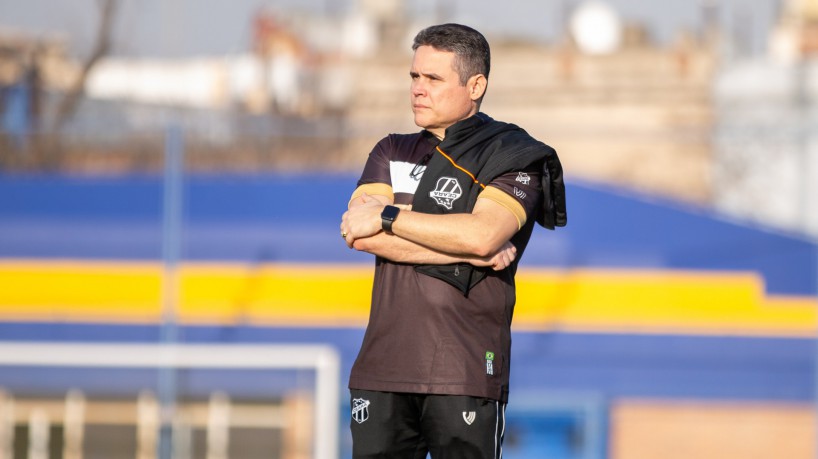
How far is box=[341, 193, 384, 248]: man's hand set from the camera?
3.25 meters

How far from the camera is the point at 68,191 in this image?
10953 mm

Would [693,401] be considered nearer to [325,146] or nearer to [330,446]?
[330,446]

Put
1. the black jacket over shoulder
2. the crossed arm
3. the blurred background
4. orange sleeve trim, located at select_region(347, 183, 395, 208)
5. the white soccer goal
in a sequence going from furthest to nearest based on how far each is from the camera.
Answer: the blurred background → the white soccer goal → orange sleeve trim, located at select_region(347, 183, 395, 208) → the black jacket over shoulder → the crossed arm

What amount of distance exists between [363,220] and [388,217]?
0.08 m

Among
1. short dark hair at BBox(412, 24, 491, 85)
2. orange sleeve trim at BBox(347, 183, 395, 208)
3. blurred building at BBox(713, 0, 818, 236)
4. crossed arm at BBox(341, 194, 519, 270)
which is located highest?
blurred building at BBox(713, 0, 818, 236)

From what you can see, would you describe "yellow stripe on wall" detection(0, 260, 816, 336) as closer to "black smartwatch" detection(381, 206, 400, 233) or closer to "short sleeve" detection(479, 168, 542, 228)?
"short sleeve" detection(479, 168, 542, 228)

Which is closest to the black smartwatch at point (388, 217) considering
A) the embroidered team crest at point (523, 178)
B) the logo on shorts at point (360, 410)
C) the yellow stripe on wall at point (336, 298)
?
the embroidered team crest at point (523, 178)

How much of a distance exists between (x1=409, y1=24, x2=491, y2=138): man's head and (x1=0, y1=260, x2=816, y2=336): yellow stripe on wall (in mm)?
6753

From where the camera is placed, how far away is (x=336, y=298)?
33.9 ft

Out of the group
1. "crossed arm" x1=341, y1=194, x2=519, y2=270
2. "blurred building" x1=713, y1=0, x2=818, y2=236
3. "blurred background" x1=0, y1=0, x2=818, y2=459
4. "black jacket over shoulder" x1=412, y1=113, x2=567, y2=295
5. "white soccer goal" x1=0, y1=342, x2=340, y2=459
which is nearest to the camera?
"crossed arm" x1=341, y1=194, x2=519, y2=270

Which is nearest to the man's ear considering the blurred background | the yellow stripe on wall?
the blurred background

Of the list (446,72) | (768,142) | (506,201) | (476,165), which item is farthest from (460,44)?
(768,142)

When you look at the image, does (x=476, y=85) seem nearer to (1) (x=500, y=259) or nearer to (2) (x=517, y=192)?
(2) (x=517, y=192)

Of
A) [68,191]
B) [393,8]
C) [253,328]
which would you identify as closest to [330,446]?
[253,328]
